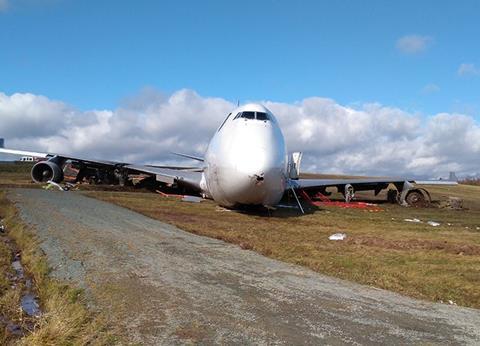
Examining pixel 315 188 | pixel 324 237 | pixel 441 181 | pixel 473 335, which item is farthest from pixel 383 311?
pixel 441 181

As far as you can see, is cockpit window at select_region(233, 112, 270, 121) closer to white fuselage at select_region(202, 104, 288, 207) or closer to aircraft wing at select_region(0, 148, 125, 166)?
white fuselage at select_region(202, 104, 288, 207)

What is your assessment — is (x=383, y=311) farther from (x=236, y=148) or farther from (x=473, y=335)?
(x=236, y=148)

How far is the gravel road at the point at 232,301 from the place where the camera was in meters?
4.75

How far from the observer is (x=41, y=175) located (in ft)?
112

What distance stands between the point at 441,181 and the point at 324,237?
22911mm

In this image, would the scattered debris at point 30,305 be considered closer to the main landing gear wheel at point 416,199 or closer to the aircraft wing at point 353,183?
the aircraft wing at point 353,183

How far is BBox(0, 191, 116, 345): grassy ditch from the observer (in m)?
4.38

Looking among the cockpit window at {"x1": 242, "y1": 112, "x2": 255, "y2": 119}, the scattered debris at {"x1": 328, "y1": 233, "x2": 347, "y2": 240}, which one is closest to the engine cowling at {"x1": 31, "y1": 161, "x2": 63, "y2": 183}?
the cockpit window at {"x1": 242, "y1": 112, "x2": 255, "y2": 119}

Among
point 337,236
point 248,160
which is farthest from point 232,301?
point 248,160

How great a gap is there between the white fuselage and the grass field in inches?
33.1

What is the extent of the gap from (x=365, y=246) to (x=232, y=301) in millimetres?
6195

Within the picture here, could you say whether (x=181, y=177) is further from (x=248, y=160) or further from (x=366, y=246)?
(x=366, y=246)

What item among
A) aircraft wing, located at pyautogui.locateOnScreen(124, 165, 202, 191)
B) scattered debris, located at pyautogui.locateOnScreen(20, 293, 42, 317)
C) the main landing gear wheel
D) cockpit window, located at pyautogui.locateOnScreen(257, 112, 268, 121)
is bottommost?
scattered debris, located at pyautogui.locateOnScreen(20, 293, 42, 317)

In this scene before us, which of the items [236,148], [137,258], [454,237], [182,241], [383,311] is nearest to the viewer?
[383,311]
